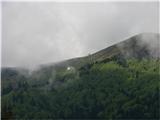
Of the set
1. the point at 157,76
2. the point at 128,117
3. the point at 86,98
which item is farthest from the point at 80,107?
the point at 157,76

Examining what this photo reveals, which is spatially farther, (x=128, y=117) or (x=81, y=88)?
(x=81, y=88)

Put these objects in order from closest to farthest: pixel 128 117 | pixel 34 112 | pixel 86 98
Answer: pixel 128 117
pixel 34 112
pixel 86 98

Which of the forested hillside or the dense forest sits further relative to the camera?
the dense forest

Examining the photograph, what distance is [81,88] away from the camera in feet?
652

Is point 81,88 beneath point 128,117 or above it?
above

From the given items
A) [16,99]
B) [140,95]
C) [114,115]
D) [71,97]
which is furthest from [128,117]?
[16,99]

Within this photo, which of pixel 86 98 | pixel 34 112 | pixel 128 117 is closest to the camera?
pixel 128 117

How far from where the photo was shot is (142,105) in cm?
16575

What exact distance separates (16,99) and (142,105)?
5749cm

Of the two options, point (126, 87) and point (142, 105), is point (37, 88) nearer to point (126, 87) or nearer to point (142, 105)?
point (126, 87)

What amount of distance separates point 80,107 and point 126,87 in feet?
89.5

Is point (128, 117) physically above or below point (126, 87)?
below

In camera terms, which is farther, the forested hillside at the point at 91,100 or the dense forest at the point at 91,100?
the dense forest at the point at 91,100

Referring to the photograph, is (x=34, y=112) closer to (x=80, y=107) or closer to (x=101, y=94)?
(x=80, y=107)
